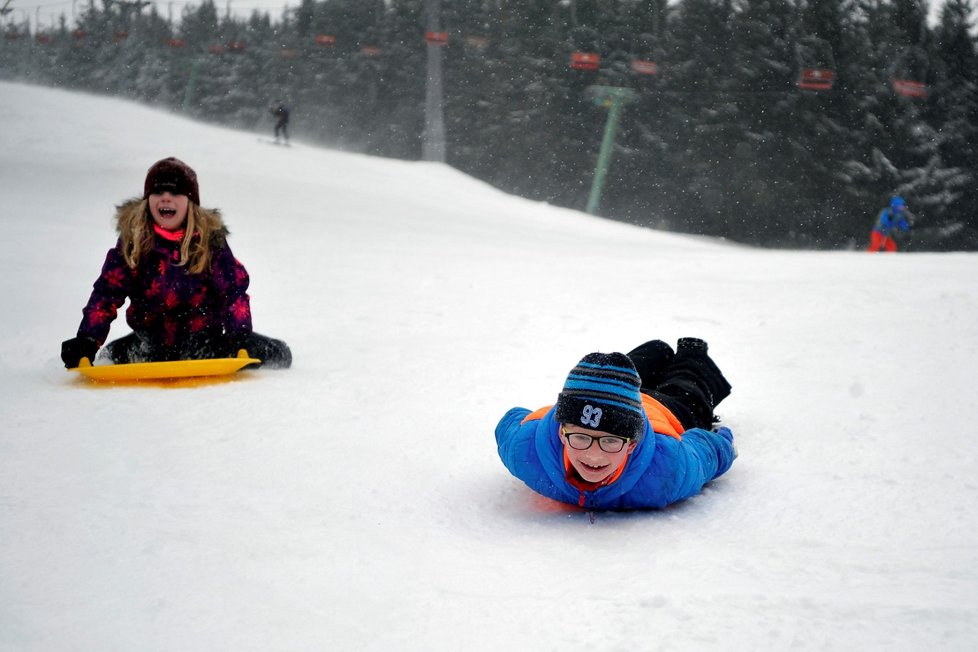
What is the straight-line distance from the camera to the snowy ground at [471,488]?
1.69 m

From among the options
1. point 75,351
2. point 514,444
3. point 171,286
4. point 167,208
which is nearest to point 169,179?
point 167,208

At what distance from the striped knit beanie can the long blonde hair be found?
2.22m

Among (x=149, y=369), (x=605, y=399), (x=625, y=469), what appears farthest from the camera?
(x=149, y=369)

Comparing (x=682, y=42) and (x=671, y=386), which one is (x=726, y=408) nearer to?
(x=671, y=386)

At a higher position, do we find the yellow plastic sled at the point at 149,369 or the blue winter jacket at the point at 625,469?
the blue winter jacket at the point at 625,469

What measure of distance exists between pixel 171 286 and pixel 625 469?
7.95ft

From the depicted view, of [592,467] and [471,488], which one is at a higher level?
[592,467]

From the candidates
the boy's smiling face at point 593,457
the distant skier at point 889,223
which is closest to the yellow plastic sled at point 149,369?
the boy's smiling face at point 593,457

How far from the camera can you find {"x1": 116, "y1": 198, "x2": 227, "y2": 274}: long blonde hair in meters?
3.79

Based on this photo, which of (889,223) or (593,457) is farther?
(889,223)

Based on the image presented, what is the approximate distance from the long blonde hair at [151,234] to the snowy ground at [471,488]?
0.58 m

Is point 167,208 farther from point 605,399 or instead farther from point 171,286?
point 605,399

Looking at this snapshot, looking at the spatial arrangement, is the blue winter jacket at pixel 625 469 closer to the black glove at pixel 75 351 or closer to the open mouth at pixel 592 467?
the open mouth at pixel 592 467

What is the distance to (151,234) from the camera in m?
3.83
